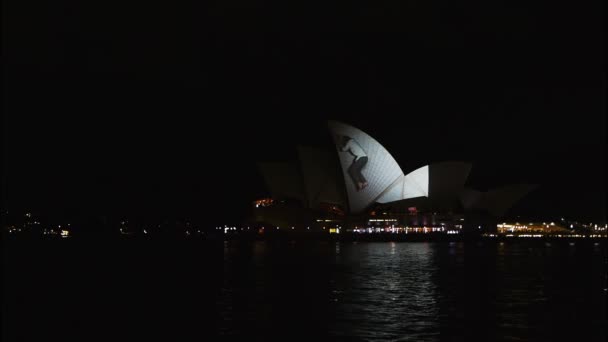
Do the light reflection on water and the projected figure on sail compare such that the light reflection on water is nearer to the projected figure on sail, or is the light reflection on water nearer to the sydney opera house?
the projected figure on sail

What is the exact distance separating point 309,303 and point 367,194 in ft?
158

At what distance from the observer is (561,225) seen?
105 meters

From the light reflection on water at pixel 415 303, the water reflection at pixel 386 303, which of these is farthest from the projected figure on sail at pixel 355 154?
the water reflection at pixel 386 303

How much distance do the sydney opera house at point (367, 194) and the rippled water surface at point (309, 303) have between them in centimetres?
3235

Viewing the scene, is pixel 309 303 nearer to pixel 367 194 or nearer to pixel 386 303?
pixel 386 303

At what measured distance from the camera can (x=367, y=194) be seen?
2589 inches

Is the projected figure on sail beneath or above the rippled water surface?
above

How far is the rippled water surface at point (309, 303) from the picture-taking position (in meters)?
14.0

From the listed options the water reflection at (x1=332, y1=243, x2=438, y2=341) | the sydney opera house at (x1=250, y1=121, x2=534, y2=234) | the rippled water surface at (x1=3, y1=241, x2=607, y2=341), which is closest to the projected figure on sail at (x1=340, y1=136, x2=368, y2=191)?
the sydney opera house at (x1=250, y1=121, x2=534, y2=234)

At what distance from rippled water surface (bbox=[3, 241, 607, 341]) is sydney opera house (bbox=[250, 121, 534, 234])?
106ft

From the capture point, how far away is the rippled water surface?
46.0 ft

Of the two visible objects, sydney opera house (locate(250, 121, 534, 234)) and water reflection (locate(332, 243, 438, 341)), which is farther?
sydney opera house (locate(250, 121, 534, 234))

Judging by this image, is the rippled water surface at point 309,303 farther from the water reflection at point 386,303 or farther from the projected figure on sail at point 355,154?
the projected figure on sail at point 355,154

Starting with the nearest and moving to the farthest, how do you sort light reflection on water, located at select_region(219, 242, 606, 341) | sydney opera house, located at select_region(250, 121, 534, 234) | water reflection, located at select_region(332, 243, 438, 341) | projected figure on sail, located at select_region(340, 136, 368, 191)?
water reflection, located at select_region(332, 243, 438, 341), light reflection on water, located at select_region(219, 242, 606, 341), projected figure on sail, located at select_region(340, 136, 368, 191), sydney opera house, located at select_region(250, 121, 534, 234)
